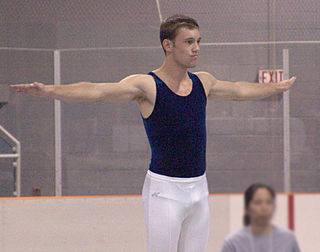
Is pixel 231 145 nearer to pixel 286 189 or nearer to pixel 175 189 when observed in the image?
pixel 175 189

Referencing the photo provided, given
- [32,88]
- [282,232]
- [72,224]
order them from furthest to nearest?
[72,224]
[32,88]
[282,232]

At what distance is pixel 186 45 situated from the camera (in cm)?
216

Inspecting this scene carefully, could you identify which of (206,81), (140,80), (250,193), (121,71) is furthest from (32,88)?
(121,71)

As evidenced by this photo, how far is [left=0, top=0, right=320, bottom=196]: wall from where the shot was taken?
379cm

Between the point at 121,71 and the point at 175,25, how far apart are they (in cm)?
173

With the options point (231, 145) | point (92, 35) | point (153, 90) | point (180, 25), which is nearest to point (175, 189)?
point (153, 90)

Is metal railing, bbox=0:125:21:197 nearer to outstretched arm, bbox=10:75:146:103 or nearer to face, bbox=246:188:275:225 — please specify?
outstretched arm, bbox=10:75:146:103

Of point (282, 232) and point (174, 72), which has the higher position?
point (174, 72)

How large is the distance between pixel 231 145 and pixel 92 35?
116 centimetres

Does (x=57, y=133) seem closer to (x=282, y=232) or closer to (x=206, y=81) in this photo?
(x=206, y=81)

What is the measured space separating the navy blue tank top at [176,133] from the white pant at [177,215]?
0.04 metres

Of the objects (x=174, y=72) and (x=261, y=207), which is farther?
(x=174, y=72)

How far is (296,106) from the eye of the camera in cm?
380

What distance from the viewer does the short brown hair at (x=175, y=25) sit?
7.09 ft
